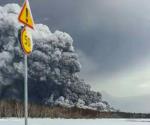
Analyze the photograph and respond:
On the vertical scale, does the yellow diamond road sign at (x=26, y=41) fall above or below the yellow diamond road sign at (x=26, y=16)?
below

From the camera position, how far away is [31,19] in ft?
36.7

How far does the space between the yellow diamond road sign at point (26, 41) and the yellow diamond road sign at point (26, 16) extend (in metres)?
0.19

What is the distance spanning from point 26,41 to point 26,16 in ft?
1.97

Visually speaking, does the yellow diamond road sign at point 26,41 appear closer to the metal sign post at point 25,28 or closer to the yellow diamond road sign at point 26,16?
the metal sign post at point 25,28

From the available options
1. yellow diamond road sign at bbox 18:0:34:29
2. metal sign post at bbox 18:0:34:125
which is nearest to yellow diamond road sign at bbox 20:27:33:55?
metal sign post at bbox 18:0:34:125

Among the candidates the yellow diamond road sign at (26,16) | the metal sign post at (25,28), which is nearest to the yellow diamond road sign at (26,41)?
the metal sign post at (25,28)

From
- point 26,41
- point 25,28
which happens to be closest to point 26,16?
point 25,28

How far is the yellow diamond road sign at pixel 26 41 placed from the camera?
10.8 m

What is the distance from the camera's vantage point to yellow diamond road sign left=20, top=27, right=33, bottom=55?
35.3ft

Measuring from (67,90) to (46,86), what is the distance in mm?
8128

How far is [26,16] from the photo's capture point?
11039 millimetres

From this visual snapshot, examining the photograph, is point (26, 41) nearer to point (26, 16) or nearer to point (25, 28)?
point (25, 28)

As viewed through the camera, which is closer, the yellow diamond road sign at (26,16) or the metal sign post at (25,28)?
the metal sign post at (25,28)

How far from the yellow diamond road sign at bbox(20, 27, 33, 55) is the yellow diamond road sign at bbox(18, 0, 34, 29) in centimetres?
19
